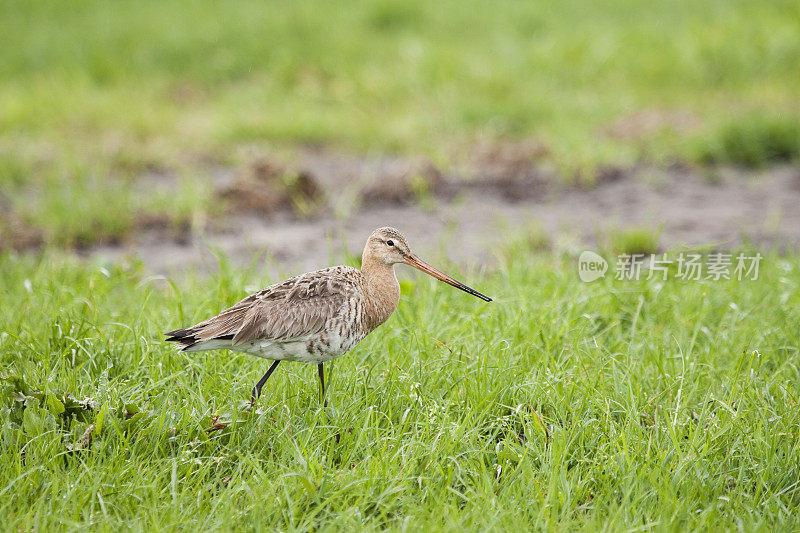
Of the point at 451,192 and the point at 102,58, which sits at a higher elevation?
the point at 102,58

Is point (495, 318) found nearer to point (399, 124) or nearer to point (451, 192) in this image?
point (451, 192)

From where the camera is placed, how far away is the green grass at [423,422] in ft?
11.2

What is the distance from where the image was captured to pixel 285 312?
3.84 m

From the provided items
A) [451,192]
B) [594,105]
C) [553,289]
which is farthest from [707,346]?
[594,105]

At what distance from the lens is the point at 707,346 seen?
4742 mm

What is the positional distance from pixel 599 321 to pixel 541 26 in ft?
26.5

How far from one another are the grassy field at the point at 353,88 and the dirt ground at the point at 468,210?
0.98 ft

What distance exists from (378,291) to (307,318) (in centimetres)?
44

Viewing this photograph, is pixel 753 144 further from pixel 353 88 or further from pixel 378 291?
pixel 378 291

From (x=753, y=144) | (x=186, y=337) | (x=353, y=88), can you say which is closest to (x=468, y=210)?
(x=753, y=144)

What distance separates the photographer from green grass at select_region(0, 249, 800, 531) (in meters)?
3.43

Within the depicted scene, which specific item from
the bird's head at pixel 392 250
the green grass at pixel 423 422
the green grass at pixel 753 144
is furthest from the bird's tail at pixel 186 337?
the green grass at pixel 753 144

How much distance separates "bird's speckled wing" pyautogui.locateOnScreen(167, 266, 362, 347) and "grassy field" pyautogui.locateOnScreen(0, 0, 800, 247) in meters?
3.39

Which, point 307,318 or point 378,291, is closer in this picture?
point 307,318
